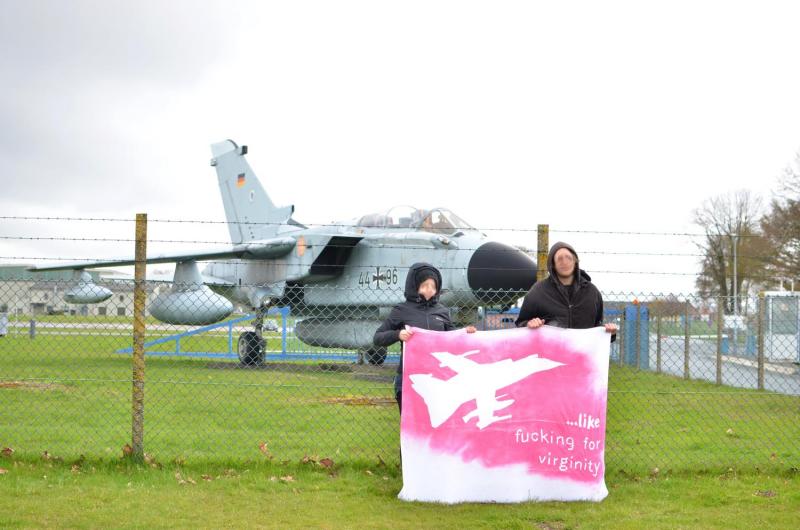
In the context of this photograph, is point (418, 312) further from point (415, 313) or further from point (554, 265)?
point (554, 265)

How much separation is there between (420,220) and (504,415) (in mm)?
12809

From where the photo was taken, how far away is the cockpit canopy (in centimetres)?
1922

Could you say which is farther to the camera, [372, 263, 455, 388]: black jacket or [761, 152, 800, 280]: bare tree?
[761, 152, 800, 280]: bare tree

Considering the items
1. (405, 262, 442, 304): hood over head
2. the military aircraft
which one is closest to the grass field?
(405, 262, 442, 304): hood over head

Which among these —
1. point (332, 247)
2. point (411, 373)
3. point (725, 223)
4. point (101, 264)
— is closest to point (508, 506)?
point (411, 373)

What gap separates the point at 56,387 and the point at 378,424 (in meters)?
7.30

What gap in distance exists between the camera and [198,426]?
36.1ft

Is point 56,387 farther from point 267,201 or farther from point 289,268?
point 267,201

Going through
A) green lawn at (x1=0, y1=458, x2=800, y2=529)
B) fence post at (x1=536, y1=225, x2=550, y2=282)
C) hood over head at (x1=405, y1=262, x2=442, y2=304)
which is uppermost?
fence post at (x1=536, y1=225, x2=550, y2=282)

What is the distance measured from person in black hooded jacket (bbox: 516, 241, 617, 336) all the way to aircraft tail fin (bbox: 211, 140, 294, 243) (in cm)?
2048

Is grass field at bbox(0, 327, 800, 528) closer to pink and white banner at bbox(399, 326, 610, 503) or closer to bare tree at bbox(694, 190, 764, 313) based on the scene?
pink and white banner at bbox(399, 326, 610, 503)

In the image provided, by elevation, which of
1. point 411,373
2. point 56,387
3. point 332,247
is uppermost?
point 332,247

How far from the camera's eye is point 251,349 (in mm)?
22547

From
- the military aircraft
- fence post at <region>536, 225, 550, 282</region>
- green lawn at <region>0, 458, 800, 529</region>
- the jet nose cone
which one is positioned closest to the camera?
green lawn at <region>0, 458, 800, 529</region>
